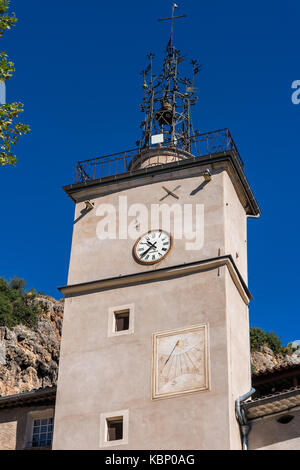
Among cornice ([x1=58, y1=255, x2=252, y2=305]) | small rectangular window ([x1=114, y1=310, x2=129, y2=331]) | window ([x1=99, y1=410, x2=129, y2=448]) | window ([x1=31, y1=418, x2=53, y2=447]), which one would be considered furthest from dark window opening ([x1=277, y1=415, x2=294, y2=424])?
window ([x1=31, y1=418, x2=53, y2=447])

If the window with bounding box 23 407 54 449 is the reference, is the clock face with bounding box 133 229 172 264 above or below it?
above

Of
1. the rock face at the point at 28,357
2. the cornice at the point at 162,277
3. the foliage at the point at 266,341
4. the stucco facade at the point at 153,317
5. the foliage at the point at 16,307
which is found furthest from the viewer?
the foliage at the point at 266,341

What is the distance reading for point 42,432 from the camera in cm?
2784

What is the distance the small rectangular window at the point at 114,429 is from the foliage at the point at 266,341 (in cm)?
4844

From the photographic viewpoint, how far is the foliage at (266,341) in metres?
73.1

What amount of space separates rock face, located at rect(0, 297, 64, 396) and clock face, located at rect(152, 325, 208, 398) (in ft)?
90.9

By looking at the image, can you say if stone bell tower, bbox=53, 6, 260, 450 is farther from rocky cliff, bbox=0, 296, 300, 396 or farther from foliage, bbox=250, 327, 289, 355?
foliage, bbox=250, 327, 289, 355

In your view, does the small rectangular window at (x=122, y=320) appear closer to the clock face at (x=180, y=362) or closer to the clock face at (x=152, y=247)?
the clock face at (x=180, y=362)

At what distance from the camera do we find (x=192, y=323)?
2583 centimetres

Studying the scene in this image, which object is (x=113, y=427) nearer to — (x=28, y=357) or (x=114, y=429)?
(x=114, y=429)

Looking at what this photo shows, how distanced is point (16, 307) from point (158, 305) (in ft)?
146

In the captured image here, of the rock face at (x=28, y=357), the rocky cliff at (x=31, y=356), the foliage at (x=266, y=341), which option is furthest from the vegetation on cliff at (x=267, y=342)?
the rock face at (x=28, y=357)

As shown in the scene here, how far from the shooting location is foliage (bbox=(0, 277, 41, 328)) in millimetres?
66312

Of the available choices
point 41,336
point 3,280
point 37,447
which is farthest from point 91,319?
point 3,280
